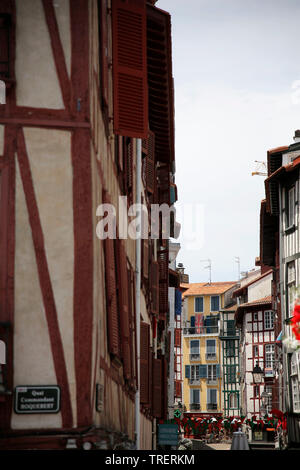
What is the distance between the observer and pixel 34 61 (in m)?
11.1

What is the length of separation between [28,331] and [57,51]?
3.62 m

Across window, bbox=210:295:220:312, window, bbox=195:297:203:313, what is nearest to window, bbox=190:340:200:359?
window, bbox=195:297:203:313

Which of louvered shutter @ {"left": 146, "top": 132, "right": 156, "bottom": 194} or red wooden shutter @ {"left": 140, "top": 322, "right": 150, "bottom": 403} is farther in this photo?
louvered shutter @ {"left": 146, "top": 132, "right": 156, "bottom": 194}

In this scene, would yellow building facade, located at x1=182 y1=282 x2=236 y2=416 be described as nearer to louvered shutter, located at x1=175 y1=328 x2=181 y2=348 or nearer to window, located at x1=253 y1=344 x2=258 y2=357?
louvered shutter, located at x1=175 y1=328 x2=181 y2=348

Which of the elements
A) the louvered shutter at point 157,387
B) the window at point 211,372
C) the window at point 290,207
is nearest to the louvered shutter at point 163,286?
the louvered shutter at point 157,387

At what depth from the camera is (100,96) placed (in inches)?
491

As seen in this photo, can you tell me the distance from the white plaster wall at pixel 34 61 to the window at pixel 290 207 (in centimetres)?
2060

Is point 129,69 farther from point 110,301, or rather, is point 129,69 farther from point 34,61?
point 110,301

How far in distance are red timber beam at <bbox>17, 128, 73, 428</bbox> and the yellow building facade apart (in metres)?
73.7

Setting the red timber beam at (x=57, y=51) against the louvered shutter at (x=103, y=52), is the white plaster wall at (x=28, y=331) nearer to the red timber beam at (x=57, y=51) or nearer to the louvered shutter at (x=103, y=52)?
the red timber beam at (x=57, y=51)

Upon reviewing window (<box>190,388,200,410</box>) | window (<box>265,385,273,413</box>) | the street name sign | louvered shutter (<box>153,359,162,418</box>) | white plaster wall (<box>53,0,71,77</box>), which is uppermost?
white plaster wall (<box>53,0,71,77</box>)

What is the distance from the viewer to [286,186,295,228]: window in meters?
30.8

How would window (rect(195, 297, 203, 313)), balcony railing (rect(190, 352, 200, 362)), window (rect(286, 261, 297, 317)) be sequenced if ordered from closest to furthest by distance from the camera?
window (rect(286, 261, 297, 317)) < balcony railing (rect(190, 352, 200, 362)) < window (rect(195, 297, 203, 313))

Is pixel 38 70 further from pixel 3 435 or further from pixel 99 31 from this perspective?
pixel 3 435
